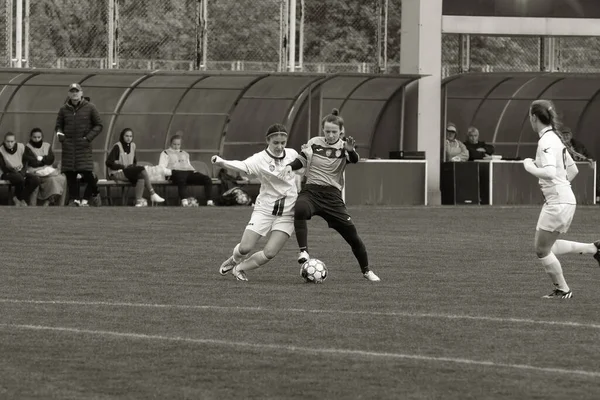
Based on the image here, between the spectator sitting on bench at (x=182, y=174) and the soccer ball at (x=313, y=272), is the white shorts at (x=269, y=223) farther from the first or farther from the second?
the spectator sitting on bench at (x=182, y=174)

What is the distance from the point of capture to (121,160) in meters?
28.2

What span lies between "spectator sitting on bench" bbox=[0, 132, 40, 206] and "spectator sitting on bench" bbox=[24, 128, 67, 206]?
15 cm

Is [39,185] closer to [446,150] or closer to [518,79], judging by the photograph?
[446,150]

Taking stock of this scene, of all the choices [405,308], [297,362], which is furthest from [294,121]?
[297,362]

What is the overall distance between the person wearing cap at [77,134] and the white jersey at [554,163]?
→ 14.5 metres

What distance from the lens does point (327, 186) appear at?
47.2ft

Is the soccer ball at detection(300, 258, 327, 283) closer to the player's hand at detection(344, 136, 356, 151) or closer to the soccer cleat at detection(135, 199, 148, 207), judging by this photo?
the player's hand at detection(344, 136, 356, 151)

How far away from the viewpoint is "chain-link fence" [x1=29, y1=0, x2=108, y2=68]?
42.4m

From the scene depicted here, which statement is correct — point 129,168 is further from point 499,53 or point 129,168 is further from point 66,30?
point 499,53

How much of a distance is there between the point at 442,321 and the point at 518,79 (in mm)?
24020

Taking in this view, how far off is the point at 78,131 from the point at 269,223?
41.3ft

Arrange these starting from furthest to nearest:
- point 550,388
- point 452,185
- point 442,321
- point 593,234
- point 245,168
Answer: point 452,185 < point 593,234 < point 245,168 < point 442,321 < point 550,388

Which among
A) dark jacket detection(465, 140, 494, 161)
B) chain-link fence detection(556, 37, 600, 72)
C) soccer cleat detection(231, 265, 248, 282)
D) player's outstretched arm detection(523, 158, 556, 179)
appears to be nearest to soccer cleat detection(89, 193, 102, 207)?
dark jacket detection(465, 140, 494, 161)

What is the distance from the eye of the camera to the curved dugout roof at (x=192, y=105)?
3136cm
